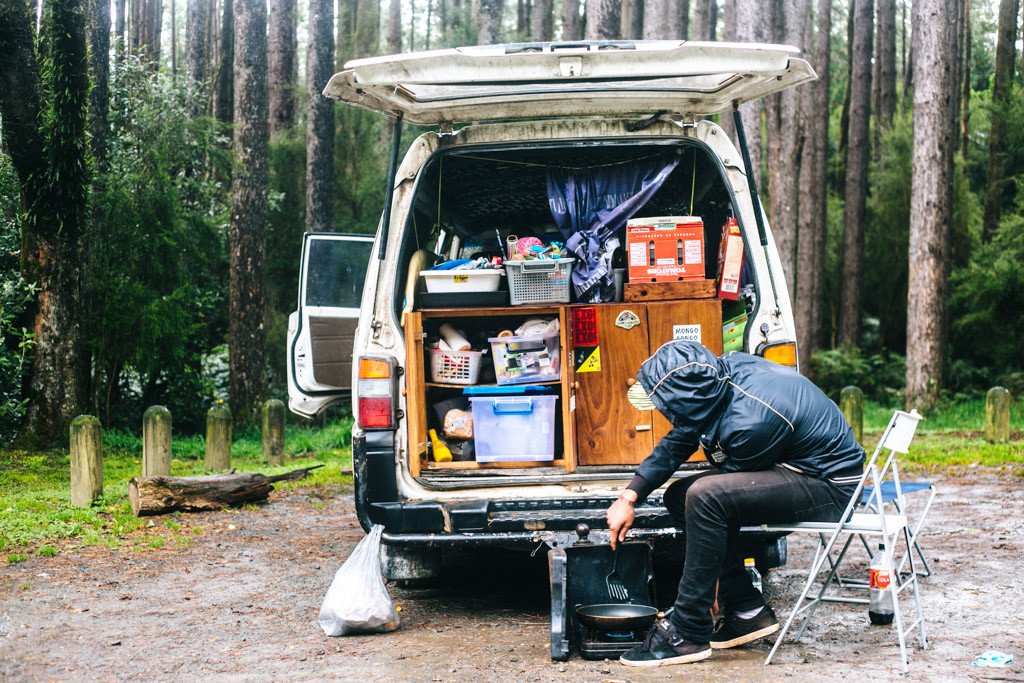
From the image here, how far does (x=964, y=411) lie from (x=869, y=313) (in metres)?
6.79

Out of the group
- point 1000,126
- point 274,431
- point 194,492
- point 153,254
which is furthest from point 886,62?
point 194,492

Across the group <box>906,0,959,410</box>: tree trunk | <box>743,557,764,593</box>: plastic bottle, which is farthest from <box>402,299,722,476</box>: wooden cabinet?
<box>906,0,959,410</box>: tree trunk

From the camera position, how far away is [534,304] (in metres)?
5.52

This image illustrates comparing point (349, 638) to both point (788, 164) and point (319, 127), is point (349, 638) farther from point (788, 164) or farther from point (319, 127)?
point (788, 164)

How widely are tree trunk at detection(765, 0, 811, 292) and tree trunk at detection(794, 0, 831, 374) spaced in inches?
39.6

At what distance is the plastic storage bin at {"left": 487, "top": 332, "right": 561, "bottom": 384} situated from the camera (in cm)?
577

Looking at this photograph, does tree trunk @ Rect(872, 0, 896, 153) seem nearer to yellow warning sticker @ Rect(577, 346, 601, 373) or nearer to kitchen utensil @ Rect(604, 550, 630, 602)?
yellow warning sticker @ Rect(577, 346, 601, 373)

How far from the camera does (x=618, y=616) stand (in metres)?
4.42

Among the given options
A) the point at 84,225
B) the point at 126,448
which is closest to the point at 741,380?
the point at 84,225

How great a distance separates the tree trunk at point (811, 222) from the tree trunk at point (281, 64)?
29.8 feet

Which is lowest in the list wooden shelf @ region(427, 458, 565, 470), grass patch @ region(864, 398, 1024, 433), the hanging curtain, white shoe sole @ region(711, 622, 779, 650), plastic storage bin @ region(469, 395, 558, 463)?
grass patch @ region(864, 398, 1024, 433)

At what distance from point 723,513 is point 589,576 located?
27.1 inches

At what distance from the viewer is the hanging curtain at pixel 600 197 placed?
19.5 feet

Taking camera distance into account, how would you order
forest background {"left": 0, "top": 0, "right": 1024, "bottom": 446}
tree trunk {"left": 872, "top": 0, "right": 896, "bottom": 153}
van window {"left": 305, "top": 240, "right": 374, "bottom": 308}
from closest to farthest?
van window {"left": 305, "top": 240, "right": 374, "bottom": 308}, forest background {"left": 0, "top": 0, "right": 1024, "bottom": 446}, tree trunk {"left": 872, "top": 0, "right": 896, "bottom": 153}
